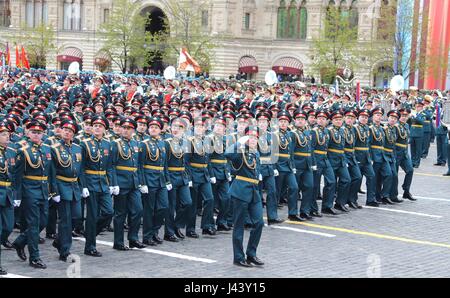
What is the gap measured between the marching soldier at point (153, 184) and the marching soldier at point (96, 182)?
2.12 feet

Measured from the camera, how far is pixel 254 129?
12.0 metres

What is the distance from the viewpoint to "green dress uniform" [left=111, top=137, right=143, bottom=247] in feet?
41.5

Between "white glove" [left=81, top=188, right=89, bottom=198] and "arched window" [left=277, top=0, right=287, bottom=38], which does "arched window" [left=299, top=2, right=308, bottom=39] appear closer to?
"arched window" [left=277, top=0, right=287, bottom=38]

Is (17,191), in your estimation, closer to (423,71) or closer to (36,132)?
(36,132)

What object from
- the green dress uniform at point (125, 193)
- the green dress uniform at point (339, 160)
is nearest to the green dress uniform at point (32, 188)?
the green dress uniform at point (125, 193)

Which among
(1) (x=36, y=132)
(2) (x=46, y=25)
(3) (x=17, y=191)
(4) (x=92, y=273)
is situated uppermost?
(2) (x=46, y=25)

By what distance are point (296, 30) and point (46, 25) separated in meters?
18.1

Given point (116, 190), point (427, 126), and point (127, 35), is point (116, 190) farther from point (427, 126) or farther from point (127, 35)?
point (127, 35)

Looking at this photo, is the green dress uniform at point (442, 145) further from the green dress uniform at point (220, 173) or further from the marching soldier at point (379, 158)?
the green dress uniform at point (220, 173)

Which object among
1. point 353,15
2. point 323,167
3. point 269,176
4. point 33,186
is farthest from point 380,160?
point 353,15

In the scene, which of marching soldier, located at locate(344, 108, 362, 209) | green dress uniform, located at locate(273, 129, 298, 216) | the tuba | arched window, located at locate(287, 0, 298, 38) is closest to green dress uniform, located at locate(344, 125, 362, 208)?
marching soldier, located at locate(344, 108, 362, 209)

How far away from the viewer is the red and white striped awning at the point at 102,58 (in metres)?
60.1

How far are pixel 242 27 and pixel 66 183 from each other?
47.2 metres
